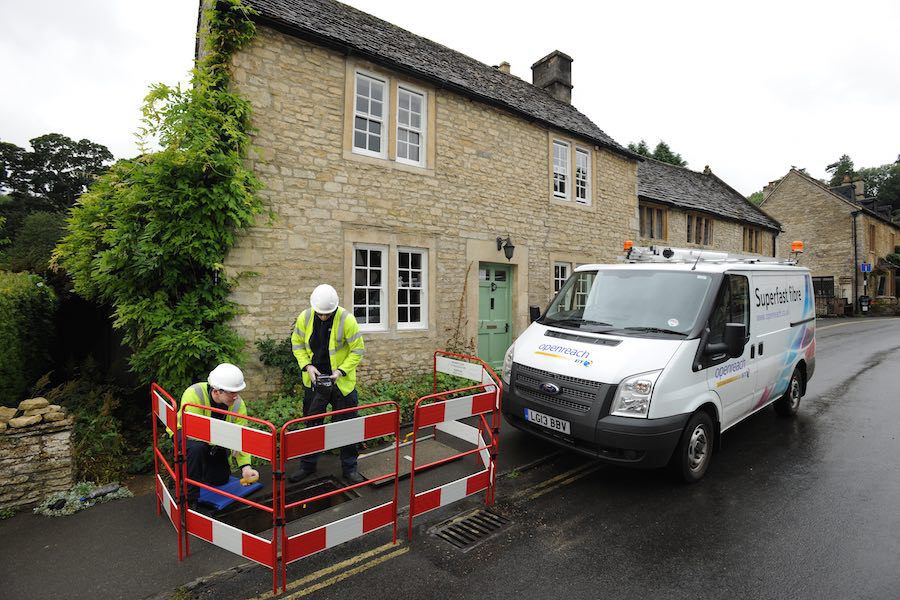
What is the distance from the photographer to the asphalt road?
3125 millimetres

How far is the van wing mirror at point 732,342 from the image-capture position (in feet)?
15.0

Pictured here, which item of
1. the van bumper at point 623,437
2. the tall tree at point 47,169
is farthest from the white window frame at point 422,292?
the tall tree at point 47,169

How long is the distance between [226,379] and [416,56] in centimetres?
815

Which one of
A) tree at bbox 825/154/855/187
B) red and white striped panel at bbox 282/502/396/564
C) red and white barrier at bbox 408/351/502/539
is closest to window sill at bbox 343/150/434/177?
red and white barrier at bbox 408/351/502/539

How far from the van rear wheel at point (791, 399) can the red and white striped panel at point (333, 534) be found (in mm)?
6405

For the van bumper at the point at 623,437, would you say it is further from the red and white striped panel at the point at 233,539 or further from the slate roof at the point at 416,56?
the slate roof at the point at 416,56

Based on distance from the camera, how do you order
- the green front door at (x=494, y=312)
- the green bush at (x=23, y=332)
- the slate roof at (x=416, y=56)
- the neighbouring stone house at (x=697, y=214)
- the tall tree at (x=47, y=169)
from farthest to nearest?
the tall tree at (x=47, y=169)
the neighbouring stone house at (x=697, y=214)
the green front door at (x=494, y=312)
the slate roof at (x=416, y=56)
the green bush at (x=23, y=332)

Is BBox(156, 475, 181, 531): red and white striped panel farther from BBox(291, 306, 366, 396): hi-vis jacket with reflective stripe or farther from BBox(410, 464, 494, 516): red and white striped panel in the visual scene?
BBox(410, 464, 494, 516): red and white striped panel

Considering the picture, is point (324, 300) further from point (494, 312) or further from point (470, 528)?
point (494, 312)

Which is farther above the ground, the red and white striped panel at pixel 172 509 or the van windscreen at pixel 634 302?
the van windscreen at pixel 634 302

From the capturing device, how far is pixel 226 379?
3.95 meters

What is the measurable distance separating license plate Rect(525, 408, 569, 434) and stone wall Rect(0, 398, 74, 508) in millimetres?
4634

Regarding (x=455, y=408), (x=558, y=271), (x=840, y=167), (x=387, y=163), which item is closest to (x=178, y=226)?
(x=387, y=163)

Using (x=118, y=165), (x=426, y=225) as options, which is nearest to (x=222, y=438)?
(x=118, y=165)
